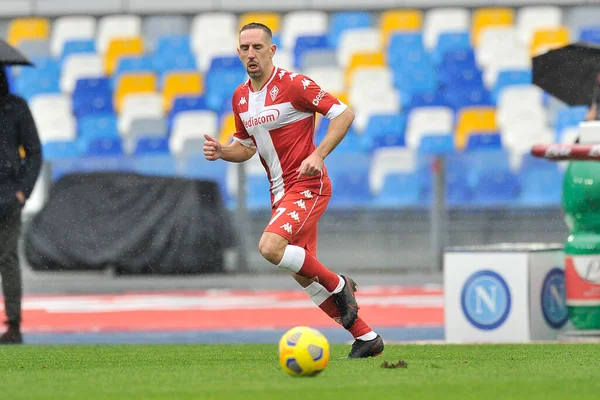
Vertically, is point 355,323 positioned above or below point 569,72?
below

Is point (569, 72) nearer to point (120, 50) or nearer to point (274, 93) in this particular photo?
point (274, 93)

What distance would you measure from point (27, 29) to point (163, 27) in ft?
8.84

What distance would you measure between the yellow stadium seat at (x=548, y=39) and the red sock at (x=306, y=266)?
14337mm

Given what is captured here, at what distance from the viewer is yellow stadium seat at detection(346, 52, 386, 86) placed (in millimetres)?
20844

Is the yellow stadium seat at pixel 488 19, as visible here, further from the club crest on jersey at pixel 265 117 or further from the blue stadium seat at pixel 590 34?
the club crest on jersey at pixel 265 117

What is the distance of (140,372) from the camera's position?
647cm

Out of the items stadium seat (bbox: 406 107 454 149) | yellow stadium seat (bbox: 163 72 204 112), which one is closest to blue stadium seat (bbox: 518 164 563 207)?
stadium seat (bbox: 406 107 454 149)

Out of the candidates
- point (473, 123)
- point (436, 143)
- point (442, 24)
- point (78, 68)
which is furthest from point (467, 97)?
point (78, 68)

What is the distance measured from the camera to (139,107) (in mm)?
20688

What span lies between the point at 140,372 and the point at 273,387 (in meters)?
1.26

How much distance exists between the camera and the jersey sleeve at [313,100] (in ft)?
23.1

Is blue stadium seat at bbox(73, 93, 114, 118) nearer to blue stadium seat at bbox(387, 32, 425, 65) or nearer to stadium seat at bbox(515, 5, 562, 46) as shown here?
blue stadium seat at bbox(387, 32, 425, 65)

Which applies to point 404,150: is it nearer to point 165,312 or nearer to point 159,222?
point 159,222

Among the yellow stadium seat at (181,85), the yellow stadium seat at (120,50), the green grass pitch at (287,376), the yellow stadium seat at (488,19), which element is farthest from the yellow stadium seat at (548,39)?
the green grass pitch at (287,376)
